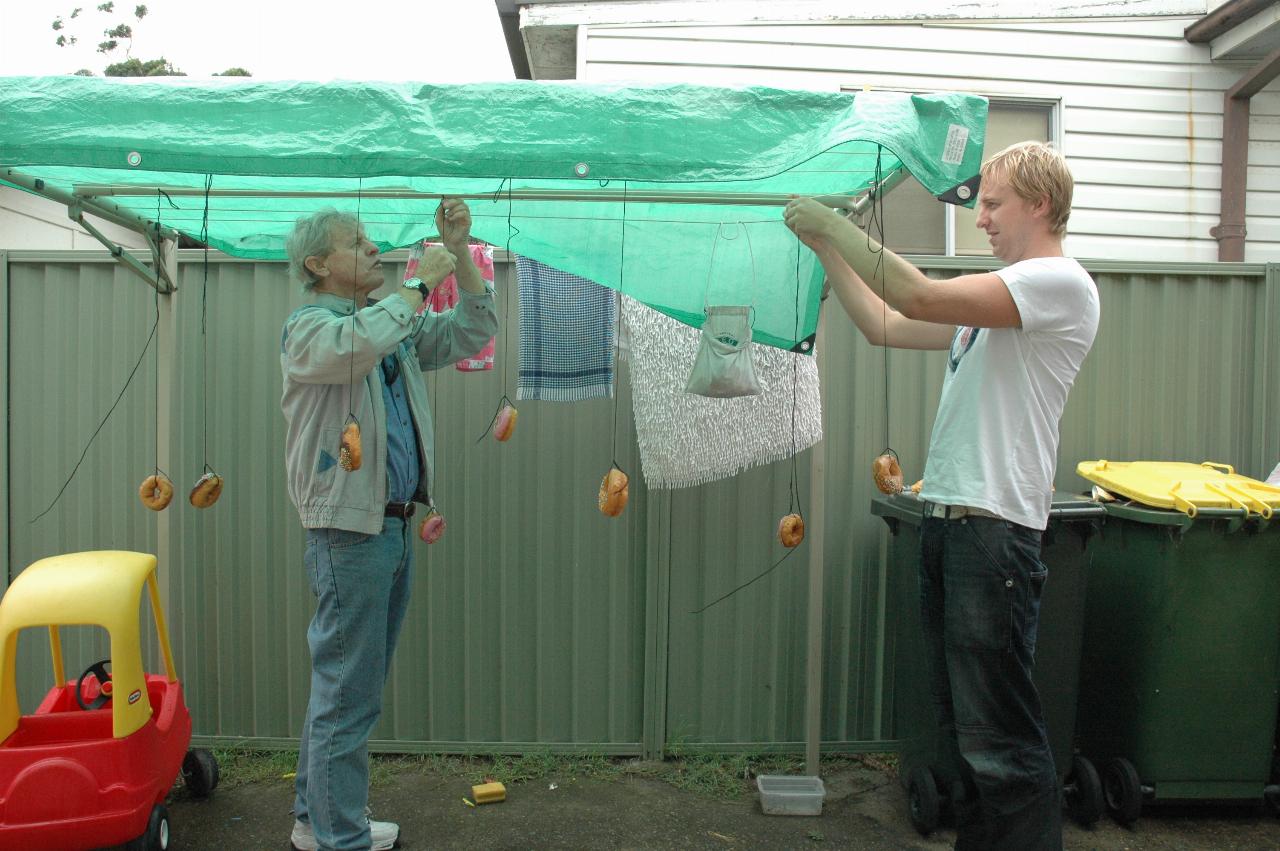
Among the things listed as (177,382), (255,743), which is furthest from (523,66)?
(255,743)

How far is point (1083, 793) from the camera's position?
3.19m

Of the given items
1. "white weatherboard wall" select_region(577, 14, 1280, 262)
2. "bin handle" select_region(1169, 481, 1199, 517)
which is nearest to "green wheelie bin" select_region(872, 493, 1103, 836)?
"bin handle" select_region(1169, 481, 1199, 517)

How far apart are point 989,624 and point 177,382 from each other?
3.14 meters

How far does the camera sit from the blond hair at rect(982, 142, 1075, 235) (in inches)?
82.3

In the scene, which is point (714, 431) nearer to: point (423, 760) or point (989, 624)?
point (989, 624)

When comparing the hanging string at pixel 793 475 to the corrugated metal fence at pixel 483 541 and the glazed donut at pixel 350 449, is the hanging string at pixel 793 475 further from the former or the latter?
the glazed donut at pixel 350 449

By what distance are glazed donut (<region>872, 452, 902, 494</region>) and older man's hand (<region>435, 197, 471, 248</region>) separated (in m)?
1.42

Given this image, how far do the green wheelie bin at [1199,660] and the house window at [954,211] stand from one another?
7.64ft

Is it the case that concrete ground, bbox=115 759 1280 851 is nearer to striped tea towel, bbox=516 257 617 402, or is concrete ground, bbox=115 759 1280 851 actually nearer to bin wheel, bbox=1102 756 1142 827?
bin wheel, bbox=1102 756 1142 827

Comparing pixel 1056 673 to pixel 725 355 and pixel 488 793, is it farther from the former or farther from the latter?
pixel 488 793

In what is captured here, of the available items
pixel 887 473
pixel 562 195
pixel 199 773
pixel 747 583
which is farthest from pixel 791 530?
pixel 199 773

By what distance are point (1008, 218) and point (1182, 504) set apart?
153cm

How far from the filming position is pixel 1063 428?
12.7 feet

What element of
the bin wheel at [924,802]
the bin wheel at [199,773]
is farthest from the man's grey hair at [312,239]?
the bin wheel at [924,802]
